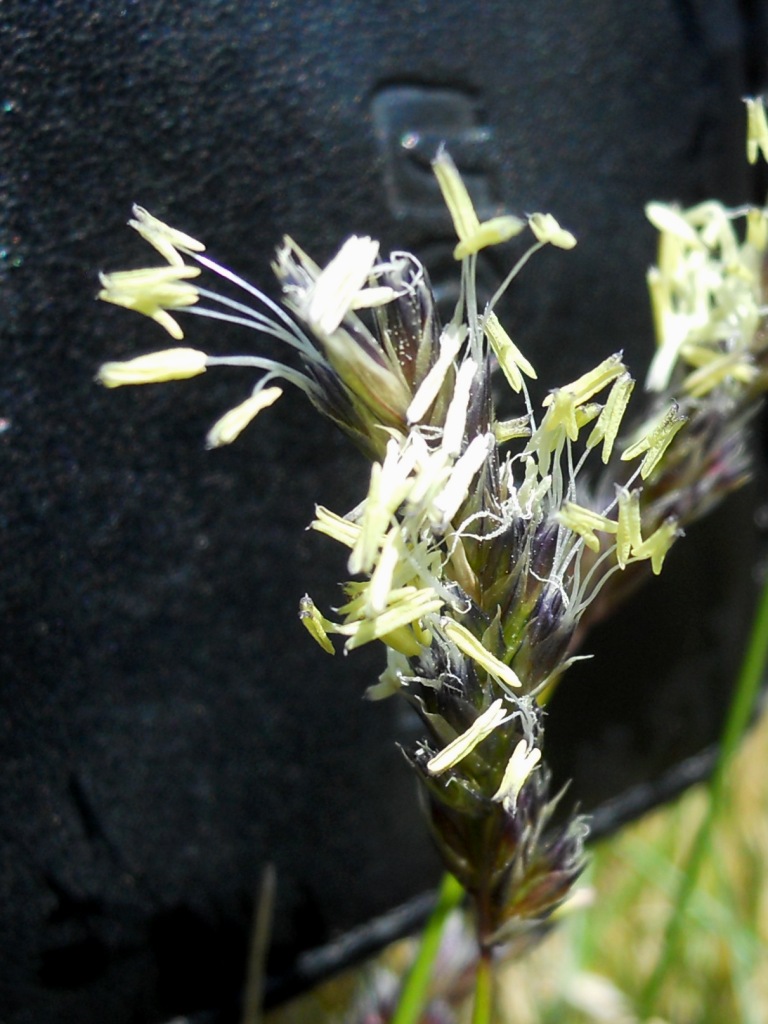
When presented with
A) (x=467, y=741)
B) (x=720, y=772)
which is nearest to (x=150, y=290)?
(x=467, y=741)

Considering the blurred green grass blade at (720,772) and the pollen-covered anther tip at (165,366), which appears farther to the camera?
the blurred green grass blade at (720,772)

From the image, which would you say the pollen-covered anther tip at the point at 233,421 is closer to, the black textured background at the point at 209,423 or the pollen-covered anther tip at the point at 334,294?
the pollen-covered anther tip at the point at 334,294

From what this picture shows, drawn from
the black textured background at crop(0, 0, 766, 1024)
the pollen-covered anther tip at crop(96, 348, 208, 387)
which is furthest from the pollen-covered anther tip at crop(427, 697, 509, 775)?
the black textured background at crop(0, 0, 766, 1024)

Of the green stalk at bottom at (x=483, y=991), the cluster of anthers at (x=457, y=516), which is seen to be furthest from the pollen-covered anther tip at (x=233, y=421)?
the green stalk at bottom at (x=483, y=991)

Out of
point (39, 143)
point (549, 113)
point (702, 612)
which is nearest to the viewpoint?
point (39, 143)

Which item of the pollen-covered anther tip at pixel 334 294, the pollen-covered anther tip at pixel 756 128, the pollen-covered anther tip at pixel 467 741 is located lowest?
the pollen-covered anther tip at pixel 467 741

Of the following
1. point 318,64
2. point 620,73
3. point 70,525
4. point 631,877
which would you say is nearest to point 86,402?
point 70,525

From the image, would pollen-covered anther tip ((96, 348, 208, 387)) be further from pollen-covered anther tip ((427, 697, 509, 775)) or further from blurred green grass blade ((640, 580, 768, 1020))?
blurred green grass blade ((640, 580, 768, 1020))

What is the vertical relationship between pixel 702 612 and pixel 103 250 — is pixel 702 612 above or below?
below

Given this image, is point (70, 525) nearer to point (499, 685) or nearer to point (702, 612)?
point (499, 685)
